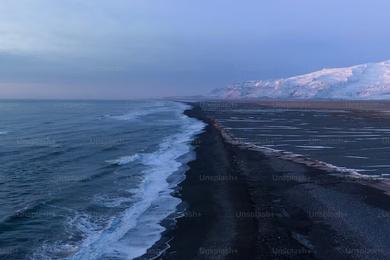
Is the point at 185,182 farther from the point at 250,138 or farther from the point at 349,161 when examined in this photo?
the point at 250,138

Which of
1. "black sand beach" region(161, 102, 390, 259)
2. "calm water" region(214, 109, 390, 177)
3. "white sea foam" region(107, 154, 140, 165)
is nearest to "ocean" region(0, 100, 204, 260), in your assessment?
"white sea foam" region(107, 154, 140, 165)

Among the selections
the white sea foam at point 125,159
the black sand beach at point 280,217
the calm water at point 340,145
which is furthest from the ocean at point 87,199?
the calm water at point 340,145

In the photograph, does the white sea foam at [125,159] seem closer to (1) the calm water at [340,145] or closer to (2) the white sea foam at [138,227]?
(2) the white sea foam at [138,227]

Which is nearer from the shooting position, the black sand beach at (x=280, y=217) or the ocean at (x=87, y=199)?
the black sand beach at (x=280, y=217)

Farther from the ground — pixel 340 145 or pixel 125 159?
pixel 340 145

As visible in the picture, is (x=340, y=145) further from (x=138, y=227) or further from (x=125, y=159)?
(x=138, y=227)

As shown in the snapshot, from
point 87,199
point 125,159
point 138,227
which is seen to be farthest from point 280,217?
point 125,159

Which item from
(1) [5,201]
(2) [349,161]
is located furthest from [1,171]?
(2) [349,161]

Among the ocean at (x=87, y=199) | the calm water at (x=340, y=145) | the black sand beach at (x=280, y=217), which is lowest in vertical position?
the ocean at (x=87, y=199)

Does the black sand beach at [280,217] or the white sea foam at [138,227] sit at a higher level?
the black sand beach at [280,217]
